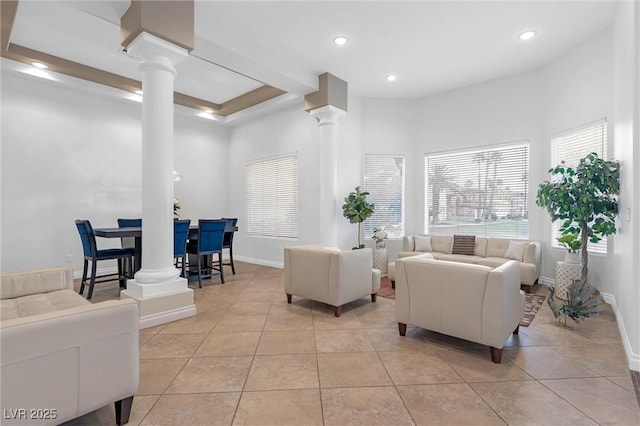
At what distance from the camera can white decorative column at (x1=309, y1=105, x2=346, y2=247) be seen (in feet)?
17.7

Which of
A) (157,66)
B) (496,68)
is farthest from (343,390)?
(496,68)

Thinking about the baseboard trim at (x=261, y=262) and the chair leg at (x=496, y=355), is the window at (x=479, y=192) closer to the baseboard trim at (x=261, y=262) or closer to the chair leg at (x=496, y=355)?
the baseboard trim at (x=261, y=262)

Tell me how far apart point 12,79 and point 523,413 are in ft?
24.6

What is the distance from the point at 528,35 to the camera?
4066 mm

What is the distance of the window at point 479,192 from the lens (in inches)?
210

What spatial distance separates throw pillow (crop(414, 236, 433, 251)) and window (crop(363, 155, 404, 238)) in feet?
2.36

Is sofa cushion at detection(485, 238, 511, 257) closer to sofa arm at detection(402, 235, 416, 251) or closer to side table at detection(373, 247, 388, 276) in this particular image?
sofa arm at detection(402, 235, 416, 251)

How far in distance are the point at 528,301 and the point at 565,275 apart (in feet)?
2.03

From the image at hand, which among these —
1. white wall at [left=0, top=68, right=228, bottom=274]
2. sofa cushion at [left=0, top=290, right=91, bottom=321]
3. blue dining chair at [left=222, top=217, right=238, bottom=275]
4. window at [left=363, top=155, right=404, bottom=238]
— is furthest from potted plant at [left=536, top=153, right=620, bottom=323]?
white wall at [left=0, top=68, right=228, bottom=274]

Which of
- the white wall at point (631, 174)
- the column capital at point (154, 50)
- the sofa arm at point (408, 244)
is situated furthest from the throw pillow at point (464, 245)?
the column capital at point (154, 50)

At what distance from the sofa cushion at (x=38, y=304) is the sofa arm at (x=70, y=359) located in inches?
37.2

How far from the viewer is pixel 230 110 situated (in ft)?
23.2

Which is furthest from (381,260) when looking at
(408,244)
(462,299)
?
(462,299)

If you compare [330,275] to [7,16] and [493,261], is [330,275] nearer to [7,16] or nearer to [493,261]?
[493,261]
